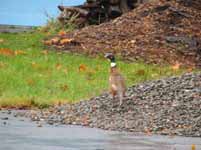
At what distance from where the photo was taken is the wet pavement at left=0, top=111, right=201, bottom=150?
9.38 m

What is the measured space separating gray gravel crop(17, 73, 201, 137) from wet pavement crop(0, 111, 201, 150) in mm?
572

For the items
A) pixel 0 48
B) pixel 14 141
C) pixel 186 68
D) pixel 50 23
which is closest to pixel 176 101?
pixel 14 141

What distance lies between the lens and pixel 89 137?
10508 mm

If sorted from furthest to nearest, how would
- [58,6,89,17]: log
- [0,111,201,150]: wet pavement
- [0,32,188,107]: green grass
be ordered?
[58,6,89,17]: log → [0,32,188,107]: green grass → [0,111,201,150]: wet pavement

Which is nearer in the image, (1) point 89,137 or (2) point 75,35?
(1) point 89,137

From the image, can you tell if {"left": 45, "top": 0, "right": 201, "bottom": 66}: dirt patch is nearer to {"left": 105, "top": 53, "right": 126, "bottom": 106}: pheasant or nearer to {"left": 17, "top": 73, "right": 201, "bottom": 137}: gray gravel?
{"left": 17, "top": 73, "right": 201, "bottom": 137}: gray gravel

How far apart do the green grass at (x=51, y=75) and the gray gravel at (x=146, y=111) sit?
1.39 metres

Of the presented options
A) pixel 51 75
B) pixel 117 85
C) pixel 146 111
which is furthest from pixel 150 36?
pixel 146 111

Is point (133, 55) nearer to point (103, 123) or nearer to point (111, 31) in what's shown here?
point (111, 31)

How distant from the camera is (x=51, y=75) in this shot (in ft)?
58.5

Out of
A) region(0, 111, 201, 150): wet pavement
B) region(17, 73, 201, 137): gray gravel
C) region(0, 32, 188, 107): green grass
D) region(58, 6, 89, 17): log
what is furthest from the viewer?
region(58, 6, 89, 17): log

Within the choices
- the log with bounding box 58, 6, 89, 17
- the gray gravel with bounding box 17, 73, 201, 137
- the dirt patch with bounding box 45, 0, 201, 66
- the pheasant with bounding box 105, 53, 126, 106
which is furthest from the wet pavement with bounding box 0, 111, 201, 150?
the log with bounding box 58, 6, 89, 17

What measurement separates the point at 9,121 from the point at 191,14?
40.8 ft

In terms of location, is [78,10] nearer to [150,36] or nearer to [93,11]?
[93,11]
